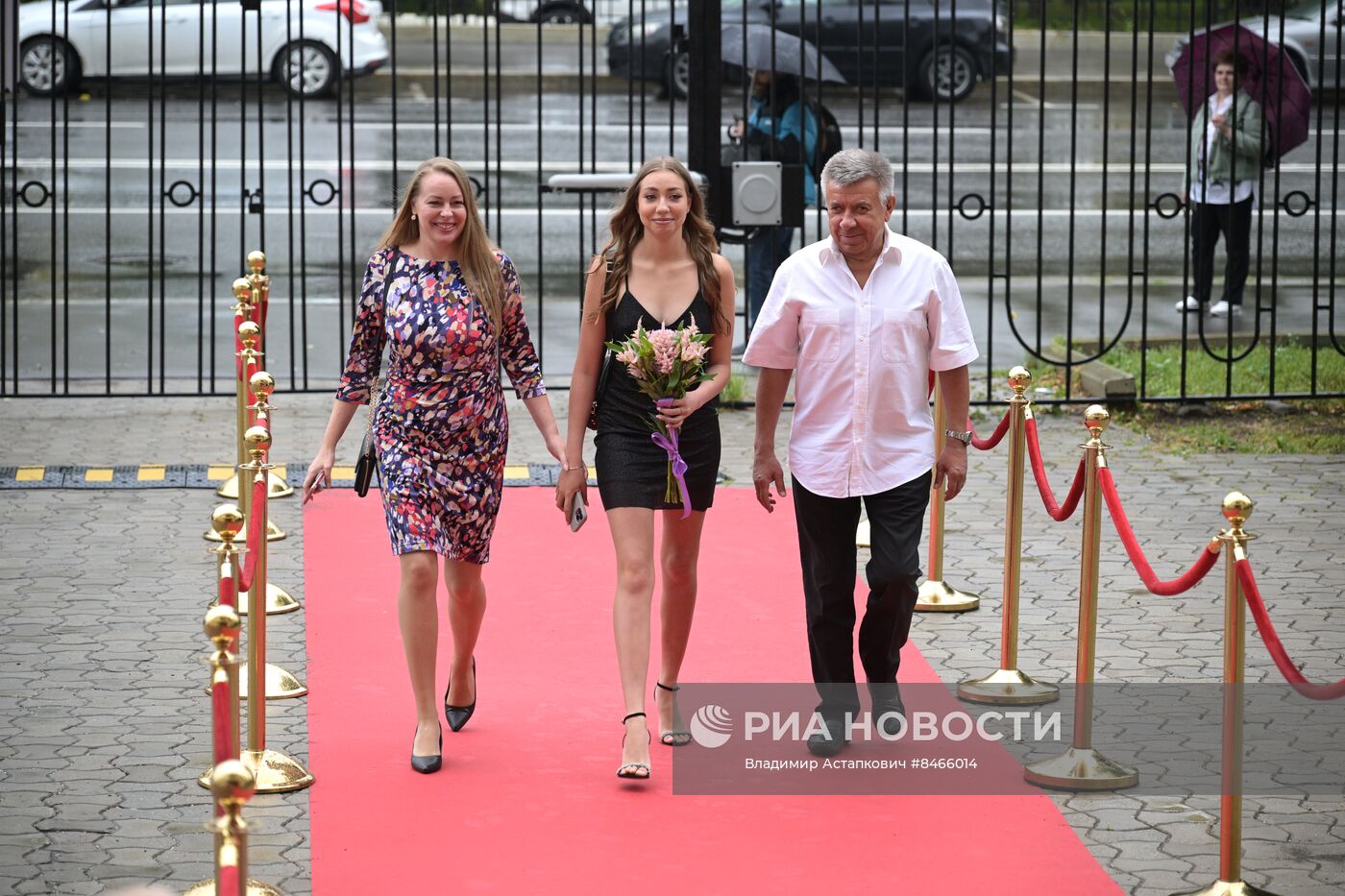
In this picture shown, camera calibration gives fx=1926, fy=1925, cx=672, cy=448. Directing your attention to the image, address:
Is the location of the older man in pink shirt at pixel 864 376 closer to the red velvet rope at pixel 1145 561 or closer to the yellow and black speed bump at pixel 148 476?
the red velvet rope at pixel 1145 561

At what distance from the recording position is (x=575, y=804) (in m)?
5.47

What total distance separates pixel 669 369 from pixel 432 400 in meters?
0.72

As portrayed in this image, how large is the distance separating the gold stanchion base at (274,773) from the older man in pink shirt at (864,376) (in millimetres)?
1548

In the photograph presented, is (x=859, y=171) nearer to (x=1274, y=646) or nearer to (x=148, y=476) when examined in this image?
(x=1274, y=646)

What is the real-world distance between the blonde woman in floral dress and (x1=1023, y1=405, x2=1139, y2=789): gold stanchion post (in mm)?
1793

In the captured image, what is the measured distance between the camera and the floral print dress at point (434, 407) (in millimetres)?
5742

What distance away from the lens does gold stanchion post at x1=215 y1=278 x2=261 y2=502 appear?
24.6ft

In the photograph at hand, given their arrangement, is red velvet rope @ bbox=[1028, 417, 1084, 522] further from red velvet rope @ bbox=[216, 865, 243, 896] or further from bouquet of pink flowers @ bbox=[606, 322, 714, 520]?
red velvet rope @ bbox=[216, 865, 243, 896]

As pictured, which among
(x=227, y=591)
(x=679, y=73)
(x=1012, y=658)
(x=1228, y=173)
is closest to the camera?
(x=227, y=591)

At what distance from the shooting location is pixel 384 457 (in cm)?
580

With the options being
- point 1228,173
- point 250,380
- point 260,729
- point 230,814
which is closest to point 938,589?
point 250,380

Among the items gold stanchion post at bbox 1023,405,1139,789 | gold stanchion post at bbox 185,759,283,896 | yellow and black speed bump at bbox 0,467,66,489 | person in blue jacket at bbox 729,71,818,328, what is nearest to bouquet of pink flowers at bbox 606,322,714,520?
gold stanchion post at bbox 1023,405,1139,789

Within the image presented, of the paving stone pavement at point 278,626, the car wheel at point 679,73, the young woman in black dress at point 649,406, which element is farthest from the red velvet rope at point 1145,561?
the car wheel at point 679,73

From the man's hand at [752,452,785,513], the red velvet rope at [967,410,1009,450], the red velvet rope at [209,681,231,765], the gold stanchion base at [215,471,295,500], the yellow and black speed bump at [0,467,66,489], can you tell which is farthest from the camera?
the yellow and black speed bump at [0,467,66,489]
